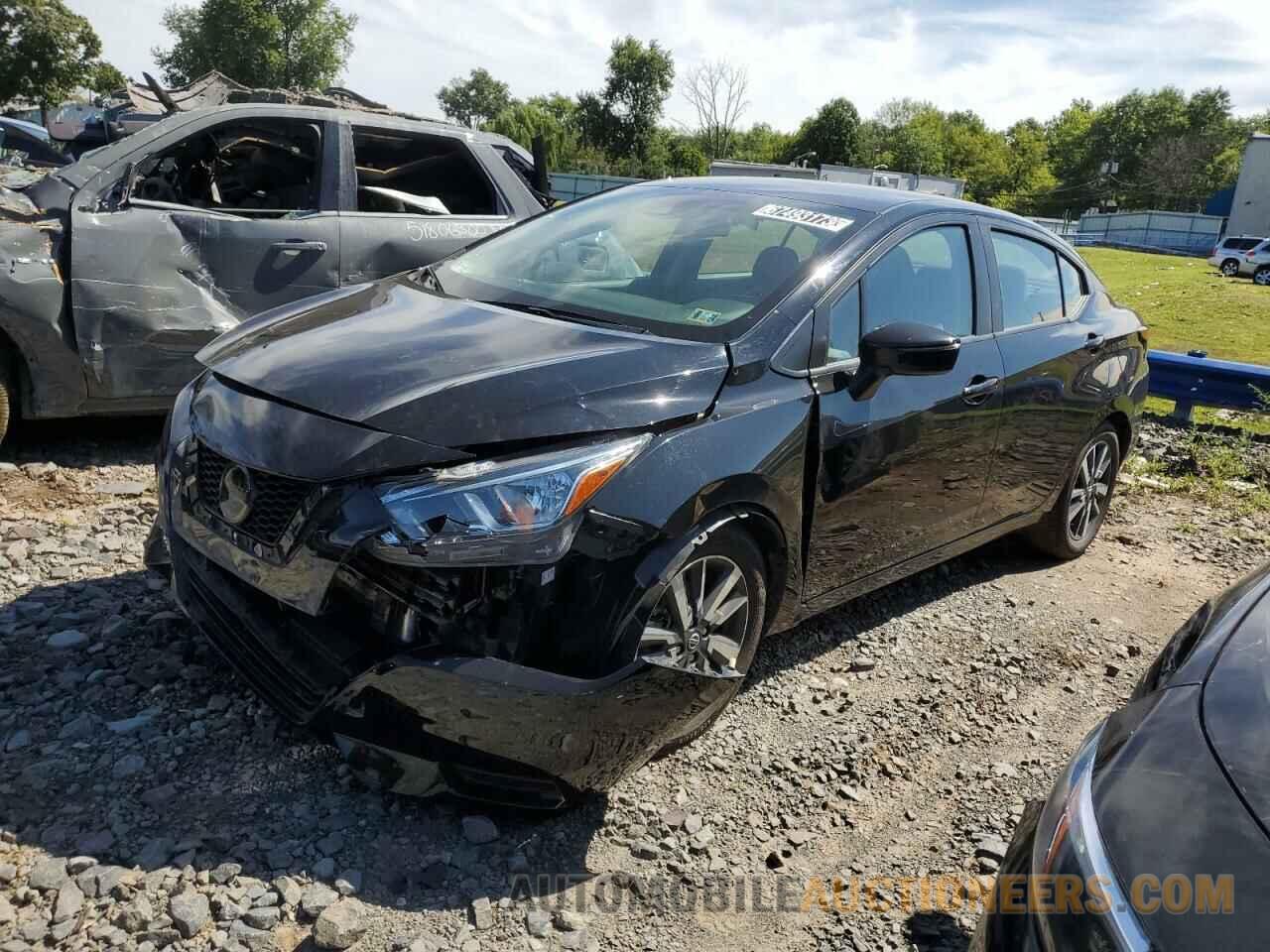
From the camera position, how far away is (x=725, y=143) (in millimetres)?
72688

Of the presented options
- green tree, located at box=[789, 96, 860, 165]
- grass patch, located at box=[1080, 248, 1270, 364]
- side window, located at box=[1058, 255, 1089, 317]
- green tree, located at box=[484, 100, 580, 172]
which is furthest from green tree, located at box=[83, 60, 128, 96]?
green tree, located at box=[789, 96, 860, 165]

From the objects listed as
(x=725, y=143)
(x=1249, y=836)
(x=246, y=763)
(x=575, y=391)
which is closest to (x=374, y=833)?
(x=246, y=763)

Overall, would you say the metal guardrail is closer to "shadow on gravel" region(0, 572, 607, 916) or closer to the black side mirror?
the black side mirror

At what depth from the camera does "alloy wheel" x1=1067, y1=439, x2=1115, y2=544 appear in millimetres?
4812

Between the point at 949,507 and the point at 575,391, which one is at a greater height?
the point at 575,391

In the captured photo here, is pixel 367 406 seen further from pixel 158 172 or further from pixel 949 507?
pixel 158 172

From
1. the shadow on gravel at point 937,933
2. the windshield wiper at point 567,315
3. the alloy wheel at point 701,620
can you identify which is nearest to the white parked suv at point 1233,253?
the windshield wiper at point 567,315

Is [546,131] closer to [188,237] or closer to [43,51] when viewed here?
[43,51]

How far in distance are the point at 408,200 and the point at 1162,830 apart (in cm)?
495

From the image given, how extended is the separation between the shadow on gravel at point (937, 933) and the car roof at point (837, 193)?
2255 mm

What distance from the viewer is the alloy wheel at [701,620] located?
8.46 feet

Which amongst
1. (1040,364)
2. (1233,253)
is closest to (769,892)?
(1040,364)

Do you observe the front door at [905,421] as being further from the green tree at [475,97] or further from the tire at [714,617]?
the green tree at [475,97]

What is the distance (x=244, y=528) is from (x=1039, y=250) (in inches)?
142
